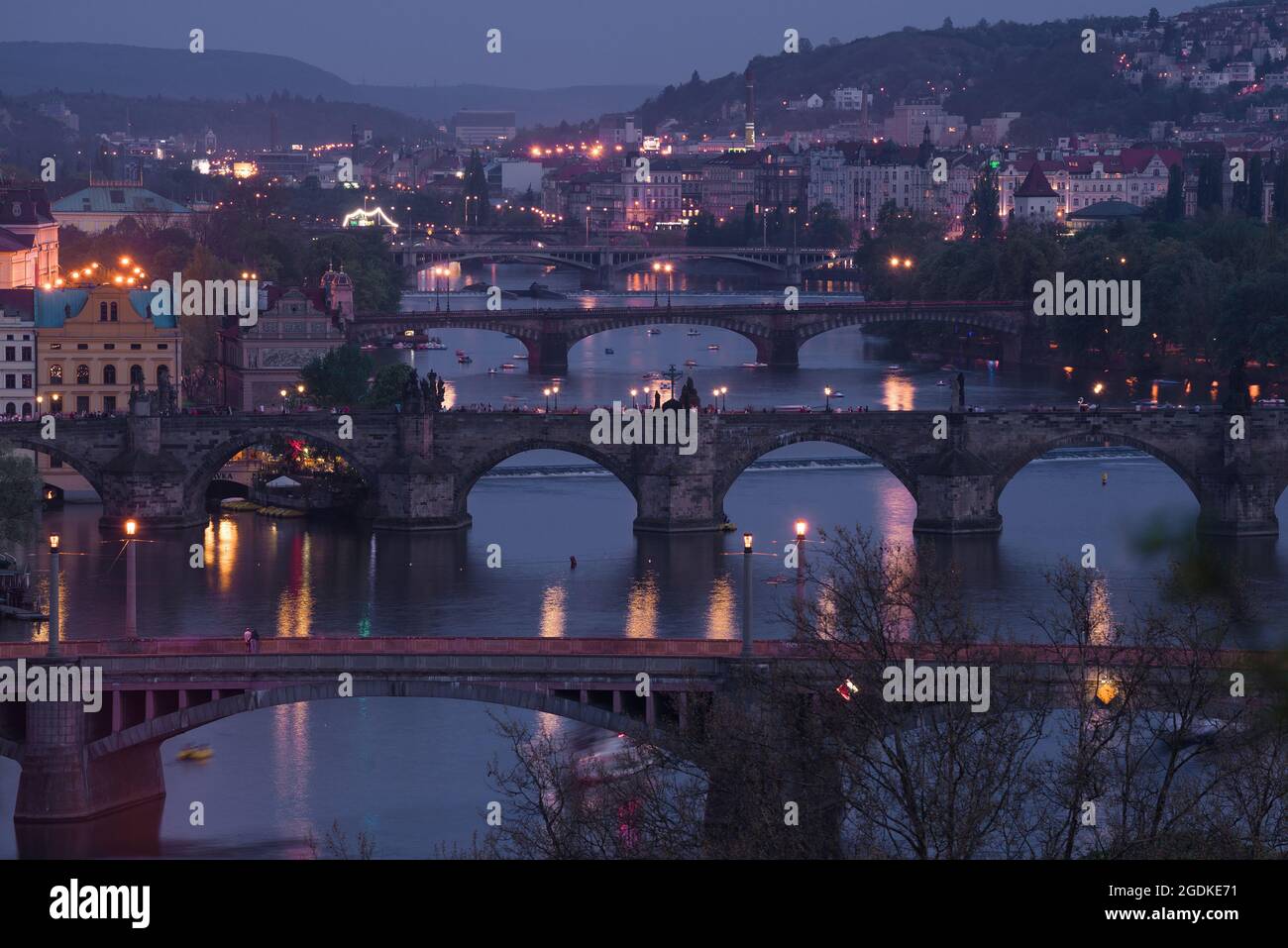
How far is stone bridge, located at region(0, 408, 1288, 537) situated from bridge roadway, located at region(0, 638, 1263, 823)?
17863 mm

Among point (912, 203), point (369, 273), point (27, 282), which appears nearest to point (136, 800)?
point (27, 282)

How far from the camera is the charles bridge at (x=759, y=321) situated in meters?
70.1

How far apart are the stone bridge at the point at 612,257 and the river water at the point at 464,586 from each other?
51708mm

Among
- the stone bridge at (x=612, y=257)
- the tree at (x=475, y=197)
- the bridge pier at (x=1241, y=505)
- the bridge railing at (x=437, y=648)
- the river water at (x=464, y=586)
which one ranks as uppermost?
the tree at (x=475, y=197)

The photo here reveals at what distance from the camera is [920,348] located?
7819cm

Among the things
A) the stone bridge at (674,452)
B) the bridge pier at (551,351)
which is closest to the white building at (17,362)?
the stone bridge at (674,452)

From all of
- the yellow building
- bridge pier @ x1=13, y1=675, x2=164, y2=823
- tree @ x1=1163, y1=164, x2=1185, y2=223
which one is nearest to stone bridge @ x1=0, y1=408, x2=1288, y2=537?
the yellow building

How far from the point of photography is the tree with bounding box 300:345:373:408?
164ft

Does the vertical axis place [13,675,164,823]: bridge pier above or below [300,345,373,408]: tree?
below

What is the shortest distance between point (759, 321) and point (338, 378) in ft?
82.7

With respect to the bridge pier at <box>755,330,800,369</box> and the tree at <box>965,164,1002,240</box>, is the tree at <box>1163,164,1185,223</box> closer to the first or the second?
the tree at <box>965,164,1002,240</box>

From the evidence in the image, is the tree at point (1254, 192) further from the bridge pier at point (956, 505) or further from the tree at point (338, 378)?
the bridge pier at point (956, 505)

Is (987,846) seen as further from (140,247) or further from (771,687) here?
(140,247)
